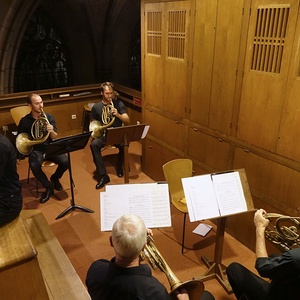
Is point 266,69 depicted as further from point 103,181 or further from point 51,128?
point 103,181

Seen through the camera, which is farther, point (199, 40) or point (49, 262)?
point (199, 40)

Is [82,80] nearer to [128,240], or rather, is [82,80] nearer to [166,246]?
[166,246]

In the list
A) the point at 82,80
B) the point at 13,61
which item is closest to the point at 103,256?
the point at 13,61

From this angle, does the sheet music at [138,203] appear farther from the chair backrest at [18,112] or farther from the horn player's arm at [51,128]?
the chair backrest at [18,112]

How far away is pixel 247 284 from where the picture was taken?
9.55 ft

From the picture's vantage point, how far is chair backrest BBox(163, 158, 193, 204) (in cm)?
438

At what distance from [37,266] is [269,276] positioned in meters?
1.96

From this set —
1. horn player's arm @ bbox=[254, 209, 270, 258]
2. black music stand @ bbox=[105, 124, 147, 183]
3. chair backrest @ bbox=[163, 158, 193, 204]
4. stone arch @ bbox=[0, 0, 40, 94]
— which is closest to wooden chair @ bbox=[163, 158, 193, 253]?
chair backrest @ bbox=[163, 158, 193, 204]

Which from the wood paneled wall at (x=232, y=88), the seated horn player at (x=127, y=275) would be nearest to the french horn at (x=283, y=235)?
the wood paneled wall at (x=232, y=88)

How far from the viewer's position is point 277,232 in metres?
2.84

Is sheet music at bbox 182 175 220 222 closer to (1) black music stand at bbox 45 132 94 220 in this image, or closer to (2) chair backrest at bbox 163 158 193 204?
(2) chair backrest at bbox 163 158 193 204

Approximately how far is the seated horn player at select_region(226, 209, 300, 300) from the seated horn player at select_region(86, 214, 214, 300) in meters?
0.66

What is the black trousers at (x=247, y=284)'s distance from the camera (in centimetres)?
283

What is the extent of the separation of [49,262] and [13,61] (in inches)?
239
